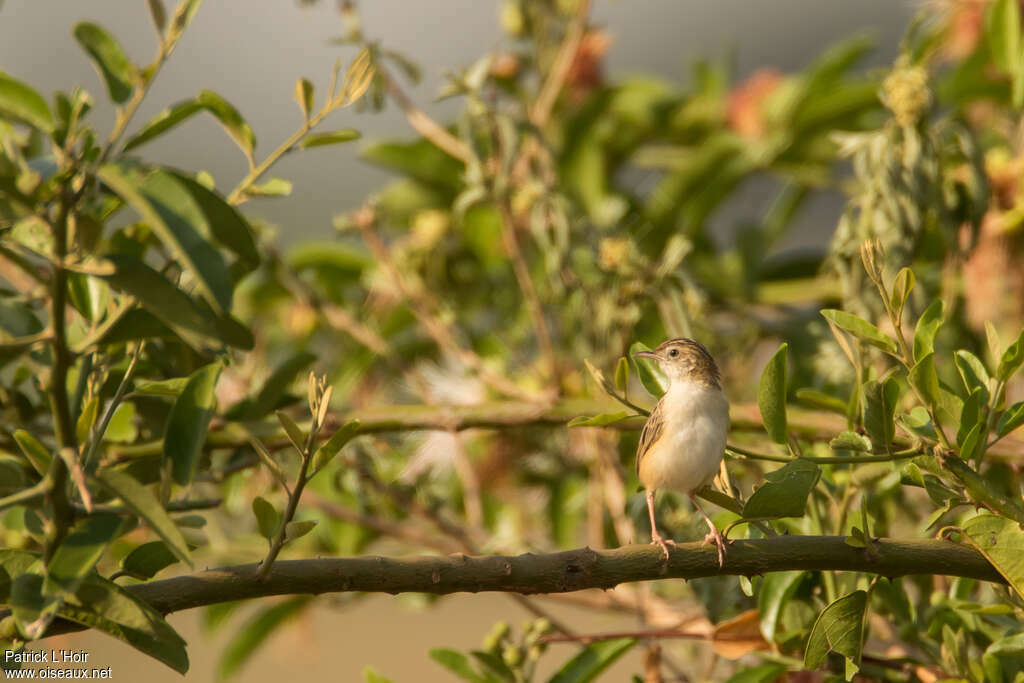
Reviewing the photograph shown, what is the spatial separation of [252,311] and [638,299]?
4.79 feet

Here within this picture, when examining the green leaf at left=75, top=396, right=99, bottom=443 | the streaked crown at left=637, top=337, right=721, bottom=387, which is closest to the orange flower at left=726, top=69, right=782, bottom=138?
the streaked crown at left=637, top=337, right=721, bottom=387

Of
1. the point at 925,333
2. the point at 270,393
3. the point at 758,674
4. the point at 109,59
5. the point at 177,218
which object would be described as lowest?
the point at 758,674

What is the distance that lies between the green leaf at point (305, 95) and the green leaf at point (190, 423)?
370 mm

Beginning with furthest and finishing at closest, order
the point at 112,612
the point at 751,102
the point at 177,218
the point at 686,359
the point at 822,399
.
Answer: the point at 751,102 → the point at 686,359 → the point at 822,399 → the point at 112,612 → the point at 177,218

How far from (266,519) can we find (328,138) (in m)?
0.52

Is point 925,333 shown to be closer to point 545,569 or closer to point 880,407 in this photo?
point 880,407

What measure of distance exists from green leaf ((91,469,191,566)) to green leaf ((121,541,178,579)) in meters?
0.26

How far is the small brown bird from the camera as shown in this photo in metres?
1.55

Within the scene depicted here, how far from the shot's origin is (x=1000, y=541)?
1160mm

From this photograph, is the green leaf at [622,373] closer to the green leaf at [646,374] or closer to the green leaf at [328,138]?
the green leaf at [646,374]

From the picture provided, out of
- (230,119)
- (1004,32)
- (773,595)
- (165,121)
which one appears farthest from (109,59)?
(1004,32)

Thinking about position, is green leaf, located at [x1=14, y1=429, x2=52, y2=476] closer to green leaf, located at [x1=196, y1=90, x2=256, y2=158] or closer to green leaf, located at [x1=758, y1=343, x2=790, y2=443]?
green leaf, located at [x1=196, y1=90, x2=256, y2=158]

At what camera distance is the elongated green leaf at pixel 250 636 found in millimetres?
2666

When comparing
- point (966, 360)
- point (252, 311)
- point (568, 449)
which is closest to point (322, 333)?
point (252, 311)
